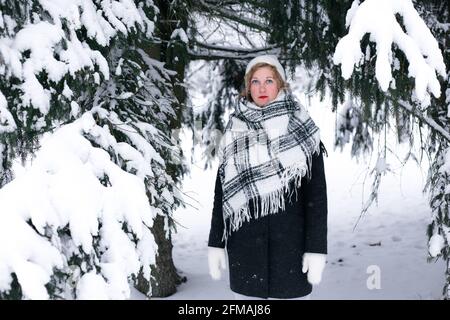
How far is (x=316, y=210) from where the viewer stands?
285cm

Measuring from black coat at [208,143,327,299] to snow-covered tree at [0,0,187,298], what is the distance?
1.91 feet

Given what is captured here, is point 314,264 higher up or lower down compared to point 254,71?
lower down

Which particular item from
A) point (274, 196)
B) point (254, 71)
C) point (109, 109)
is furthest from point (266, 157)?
point (109, 109)

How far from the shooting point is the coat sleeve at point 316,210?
2.82 m

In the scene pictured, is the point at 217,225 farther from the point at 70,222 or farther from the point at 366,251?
the point at 366,251

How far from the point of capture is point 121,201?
7.29ft

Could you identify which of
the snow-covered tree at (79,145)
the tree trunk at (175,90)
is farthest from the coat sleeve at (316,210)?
the tree trunk at (175,90)

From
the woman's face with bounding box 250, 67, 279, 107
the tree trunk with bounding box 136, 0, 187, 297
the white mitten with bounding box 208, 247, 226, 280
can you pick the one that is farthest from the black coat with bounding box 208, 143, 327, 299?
the tree trunk with bounding box 136, 0, 187, 297

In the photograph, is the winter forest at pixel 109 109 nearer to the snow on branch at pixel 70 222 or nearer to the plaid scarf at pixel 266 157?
the snow on branch at pixel 70 222

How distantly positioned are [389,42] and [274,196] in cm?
105

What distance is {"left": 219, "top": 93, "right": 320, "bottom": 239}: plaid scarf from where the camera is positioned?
114 inches
